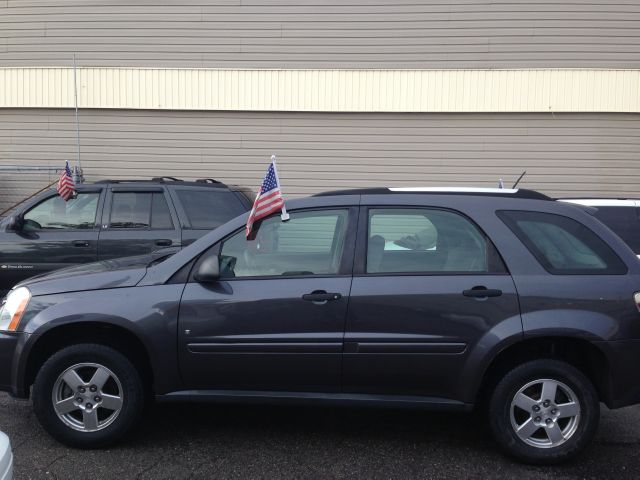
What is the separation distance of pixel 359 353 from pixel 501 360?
910 mm

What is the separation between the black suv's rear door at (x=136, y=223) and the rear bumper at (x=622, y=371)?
14.8 feet

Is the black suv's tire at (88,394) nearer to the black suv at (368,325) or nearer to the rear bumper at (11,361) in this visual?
the black suv at (368,325)

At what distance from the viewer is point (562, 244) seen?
12.1 feet

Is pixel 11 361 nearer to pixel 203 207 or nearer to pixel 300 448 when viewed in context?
pixel 300 448

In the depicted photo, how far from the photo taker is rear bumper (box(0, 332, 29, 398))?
3.67 metres

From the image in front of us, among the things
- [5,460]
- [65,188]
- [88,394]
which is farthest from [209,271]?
[65,188]

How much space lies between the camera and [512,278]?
3.58 metres

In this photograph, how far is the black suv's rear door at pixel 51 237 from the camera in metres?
6.60

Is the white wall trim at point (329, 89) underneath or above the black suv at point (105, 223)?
above

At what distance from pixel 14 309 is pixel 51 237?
3.13 m

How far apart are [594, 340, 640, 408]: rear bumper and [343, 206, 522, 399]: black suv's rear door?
22.9 inches

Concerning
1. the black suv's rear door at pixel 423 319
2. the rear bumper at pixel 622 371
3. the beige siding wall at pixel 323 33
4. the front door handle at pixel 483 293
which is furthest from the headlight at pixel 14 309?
the beige siding wall at pixel 323 33

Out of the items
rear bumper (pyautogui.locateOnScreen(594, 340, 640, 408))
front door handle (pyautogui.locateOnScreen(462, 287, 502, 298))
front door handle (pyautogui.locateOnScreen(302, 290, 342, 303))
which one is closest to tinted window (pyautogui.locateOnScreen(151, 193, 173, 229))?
front door handle (pyautogui.locateOnScreen(302, 290, 342, 303))

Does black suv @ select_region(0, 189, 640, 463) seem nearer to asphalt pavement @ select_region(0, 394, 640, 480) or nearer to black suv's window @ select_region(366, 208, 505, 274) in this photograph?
black suv's window @ select_region(366, 208, 505, 274)
